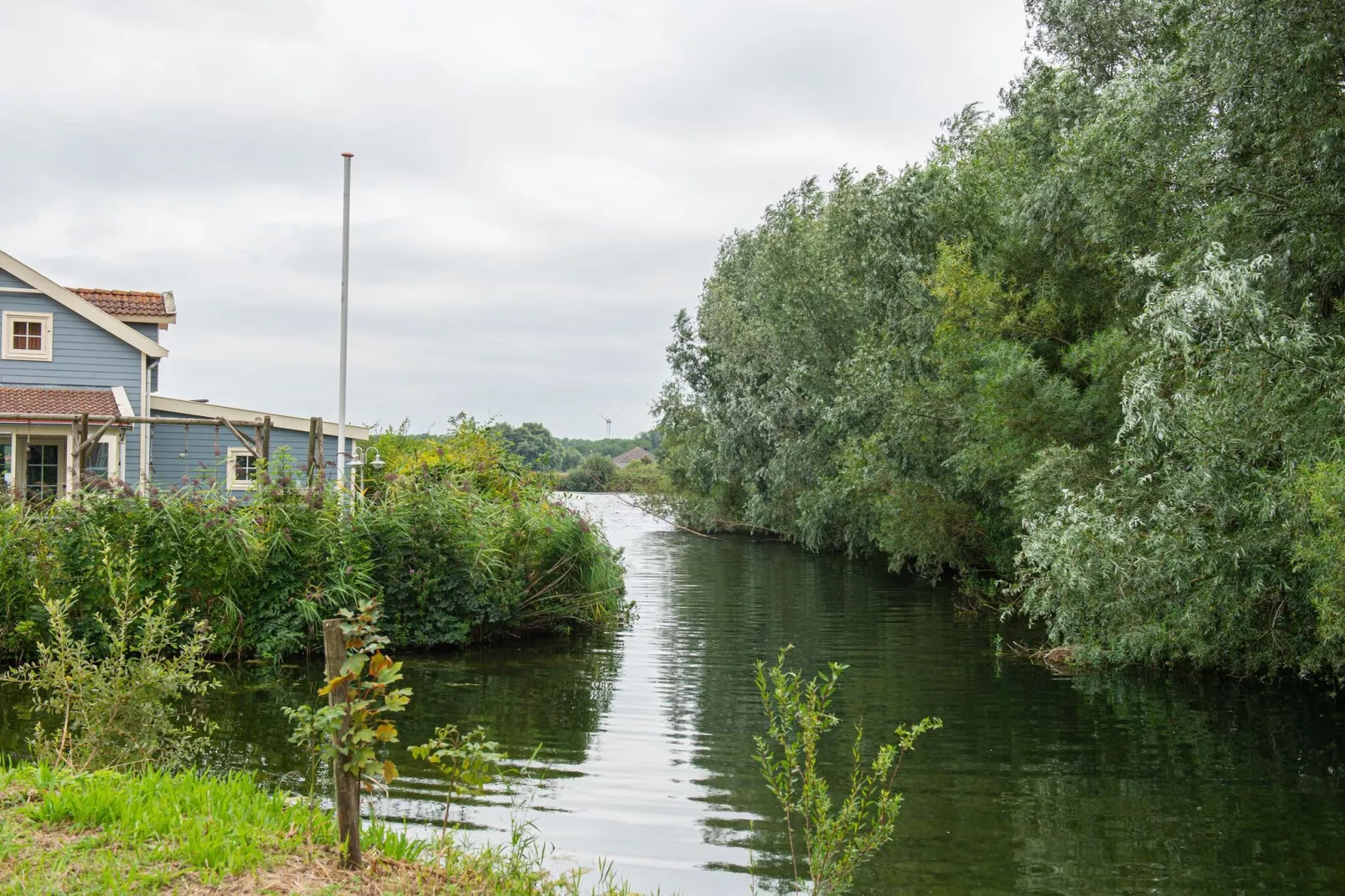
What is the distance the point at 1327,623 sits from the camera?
36.2 ft

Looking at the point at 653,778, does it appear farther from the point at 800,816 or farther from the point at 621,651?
the point at 621,651

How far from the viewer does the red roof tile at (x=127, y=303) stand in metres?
26.1

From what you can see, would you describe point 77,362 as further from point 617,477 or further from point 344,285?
point 617,477

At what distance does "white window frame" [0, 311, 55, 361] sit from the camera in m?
24.5

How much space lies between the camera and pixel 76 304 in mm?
24781

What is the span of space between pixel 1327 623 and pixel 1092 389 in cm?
938

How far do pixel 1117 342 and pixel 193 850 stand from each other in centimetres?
1723

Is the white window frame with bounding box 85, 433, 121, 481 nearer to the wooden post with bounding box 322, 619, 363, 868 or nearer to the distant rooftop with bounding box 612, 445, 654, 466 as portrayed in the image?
the wooden post with bounding box 322, 619, 363, 868

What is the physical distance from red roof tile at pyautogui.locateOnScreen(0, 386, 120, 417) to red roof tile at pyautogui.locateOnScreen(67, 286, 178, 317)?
222cm

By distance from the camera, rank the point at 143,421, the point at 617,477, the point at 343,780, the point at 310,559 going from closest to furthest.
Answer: the point at 343,780
the point at 310,559
the point at 143,421
the point at 617,477

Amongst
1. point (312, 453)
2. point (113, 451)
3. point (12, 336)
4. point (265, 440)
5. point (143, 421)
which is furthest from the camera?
point (12, 336)

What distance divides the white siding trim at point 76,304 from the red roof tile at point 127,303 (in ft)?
2.18

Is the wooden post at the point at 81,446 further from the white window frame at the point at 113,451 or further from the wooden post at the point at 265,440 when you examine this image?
the white window frame at the point at 113,451

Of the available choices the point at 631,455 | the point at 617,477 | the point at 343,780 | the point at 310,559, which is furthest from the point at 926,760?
the point at 631,455
